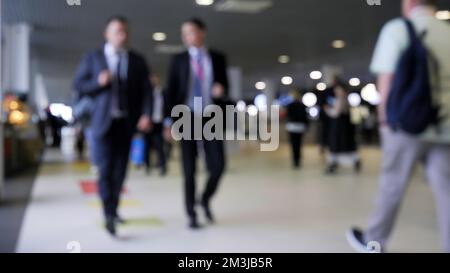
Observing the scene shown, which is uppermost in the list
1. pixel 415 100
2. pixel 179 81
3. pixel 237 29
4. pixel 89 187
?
pixel 237 29

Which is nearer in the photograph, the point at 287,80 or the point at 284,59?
the point at 287,80

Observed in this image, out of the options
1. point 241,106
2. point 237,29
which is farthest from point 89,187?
point 241,106

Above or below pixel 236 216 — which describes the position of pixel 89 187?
above

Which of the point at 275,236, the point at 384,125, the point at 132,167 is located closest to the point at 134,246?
the point at 275,236

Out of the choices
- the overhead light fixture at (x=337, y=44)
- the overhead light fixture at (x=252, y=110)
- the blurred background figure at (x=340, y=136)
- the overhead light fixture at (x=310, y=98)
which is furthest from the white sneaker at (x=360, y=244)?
the blurred background figure at (x=340, y=136)

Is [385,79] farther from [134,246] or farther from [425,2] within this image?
[134,246]

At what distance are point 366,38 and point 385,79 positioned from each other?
486 mm

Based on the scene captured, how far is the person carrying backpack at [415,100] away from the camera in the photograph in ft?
4.91

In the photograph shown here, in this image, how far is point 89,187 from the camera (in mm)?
3994

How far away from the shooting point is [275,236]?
2.17 m

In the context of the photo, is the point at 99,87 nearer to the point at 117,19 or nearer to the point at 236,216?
the point at 117,19

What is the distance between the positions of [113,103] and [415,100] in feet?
4.17

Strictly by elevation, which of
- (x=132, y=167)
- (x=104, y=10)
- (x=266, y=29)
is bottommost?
(x=132, y=167)

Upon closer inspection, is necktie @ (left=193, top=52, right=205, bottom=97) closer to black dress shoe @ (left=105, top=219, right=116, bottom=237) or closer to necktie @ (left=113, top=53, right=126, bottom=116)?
necktie @ (left=113, top=53, right=126, bottom=116)
